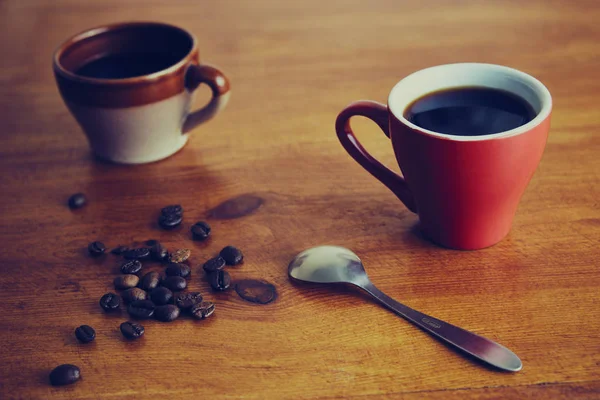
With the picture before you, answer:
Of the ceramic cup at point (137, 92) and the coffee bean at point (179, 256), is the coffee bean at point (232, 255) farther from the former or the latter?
the ceramic cup at point (137, 92)

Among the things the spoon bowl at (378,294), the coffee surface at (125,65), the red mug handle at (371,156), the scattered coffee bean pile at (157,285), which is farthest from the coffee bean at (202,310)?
the coffee surface at (125,65)

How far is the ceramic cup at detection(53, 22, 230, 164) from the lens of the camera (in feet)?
3.14

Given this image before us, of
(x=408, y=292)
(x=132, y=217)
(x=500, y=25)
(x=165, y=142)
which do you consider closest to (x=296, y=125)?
(x=165, y=142)

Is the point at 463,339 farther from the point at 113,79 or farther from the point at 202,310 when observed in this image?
the point at 113,79

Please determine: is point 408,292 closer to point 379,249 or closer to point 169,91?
point 379,249

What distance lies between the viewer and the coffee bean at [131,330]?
739 mm

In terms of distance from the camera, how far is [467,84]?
843 millimetres

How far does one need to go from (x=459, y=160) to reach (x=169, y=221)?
1.27ft

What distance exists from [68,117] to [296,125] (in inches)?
15.6

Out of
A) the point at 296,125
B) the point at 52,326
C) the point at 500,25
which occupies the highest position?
the point at 500,25

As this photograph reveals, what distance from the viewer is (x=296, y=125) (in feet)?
3.61

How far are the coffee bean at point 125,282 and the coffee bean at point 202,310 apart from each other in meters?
0.09

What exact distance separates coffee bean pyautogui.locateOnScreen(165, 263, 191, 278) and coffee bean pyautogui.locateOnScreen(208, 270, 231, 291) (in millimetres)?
29

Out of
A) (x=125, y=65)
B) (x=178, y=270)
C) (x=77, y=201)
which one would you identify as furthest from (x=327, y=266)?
(x=125, y=65)
